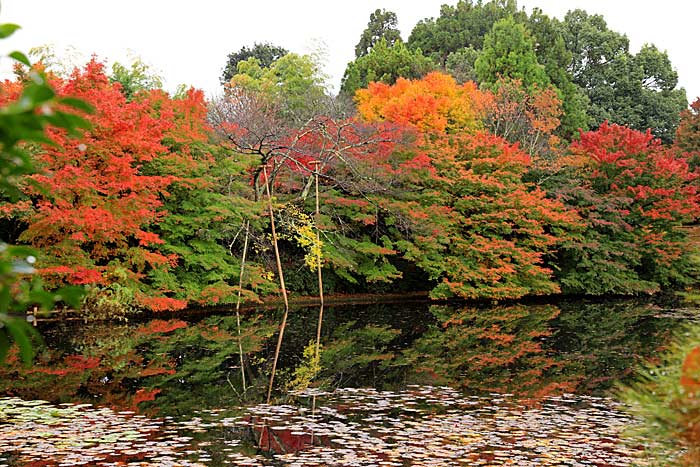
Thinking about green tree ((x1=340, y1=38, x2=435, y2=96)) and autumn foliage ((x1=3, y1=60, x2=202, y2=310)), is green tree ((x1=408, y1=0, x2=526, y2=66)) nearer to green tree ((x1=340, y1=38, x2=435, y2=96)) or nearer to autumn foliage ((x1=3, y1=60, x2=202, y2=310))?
green tree ((x1=340, y1=38, x2=435, y2=96))

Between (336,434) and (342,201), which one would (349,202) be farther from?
(336,434)

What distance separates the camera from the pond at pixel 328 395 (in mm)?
6043

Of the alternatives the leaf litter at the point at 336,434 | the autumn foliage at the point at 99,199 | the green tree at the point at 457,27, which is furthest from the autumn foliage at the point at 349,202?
the green tree at the point at 457,27

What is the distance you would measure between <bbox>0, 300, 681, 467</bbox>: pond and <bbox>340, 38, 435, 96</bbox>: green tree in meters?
19.9

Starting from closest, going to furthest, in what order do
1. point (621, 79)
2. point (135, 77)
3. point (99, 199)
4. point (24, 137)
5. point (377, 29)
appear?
1. point (24, 137)
2. point (99, 199)
3. point (135, 77)
4. point (621, 79)
5. point (377, 29)

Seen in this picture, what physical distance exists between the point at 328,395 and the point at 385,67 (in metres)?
27.1

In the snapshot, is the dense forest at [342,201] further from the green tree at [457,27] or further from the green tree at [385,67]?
the green tree at [457,27]

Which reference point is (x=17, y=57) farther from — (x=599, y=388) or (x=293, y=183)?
(x=293, y=183)

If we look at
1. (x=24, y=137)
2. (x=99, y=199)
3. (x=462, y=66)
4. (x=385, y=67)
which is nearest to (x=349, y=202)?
(x=99, y=199)

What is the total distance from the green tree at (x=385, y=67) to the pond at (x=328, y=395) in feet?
65.4

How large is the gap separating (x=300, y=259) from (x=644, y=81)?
29.0m

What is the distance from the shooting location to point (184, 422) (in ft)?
22.9

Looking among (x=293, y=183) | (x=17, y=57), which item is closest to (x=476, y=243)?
(x=293, y=183)

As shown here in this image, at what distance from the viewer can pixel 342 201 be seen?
60.7 feet
